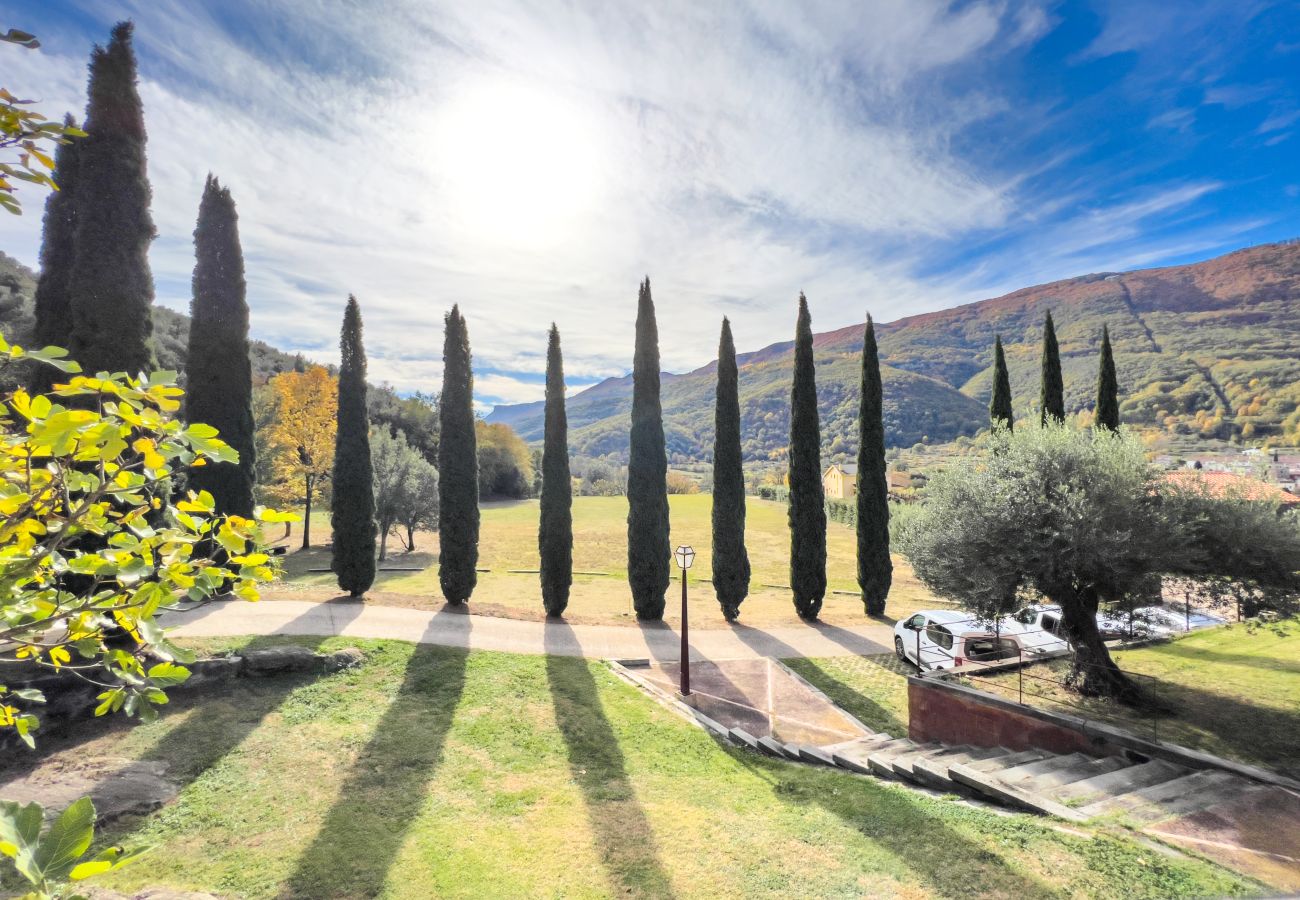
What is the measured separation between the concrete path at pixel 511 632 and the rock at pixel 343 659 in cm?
140

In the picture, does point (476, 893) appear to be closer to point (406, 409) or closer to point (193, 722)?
point (193, 722)

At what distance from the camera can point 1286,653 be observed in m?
13.5

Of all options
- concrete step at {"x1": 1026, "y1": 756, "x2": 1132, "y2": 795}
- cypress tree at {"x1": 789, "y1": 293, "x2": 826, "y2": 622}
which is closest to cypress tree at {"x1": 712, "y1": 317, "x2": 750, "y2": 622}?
cypress tree at {"x1": 789, "y1": 293, "x2": 826, "y2": 622}

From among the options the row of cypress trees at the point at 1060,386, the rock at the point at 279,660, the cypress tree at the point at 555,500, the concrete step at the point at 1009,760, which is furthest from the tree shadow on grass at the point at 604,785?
the row of cypress trees at the point at 1060,386

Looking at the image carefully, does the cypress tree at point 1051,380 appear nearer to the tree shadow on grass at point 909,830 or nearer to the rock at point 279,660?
the tree shadow on grass at point 909,830

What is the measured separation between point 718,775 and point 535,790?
2.90 meters

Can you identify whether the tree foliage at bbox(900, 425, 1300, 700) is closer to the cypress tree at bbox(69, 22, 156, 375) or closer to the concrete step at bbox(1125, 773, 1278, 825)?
the concrete step at bbox(1125, 773, 1278, 825)

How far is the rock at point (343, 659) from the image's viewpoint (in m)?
12.0

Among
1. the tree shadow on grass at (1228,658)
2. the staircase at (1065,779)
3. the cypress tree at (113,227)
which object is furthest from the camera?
the cypress tree at (113,227)

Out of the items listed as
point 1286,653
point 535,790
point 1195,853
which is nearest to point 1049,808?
point 1195,853

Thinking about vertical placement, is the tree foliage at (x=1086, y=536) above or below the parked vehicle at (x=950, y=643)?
above

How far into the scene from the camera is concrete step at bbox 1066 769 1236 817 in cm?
721

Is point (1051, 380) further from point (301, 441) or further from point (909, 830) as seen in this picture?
point (301, 441)

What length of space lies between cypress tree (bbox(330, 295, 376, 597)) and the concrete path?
4.02 ft
